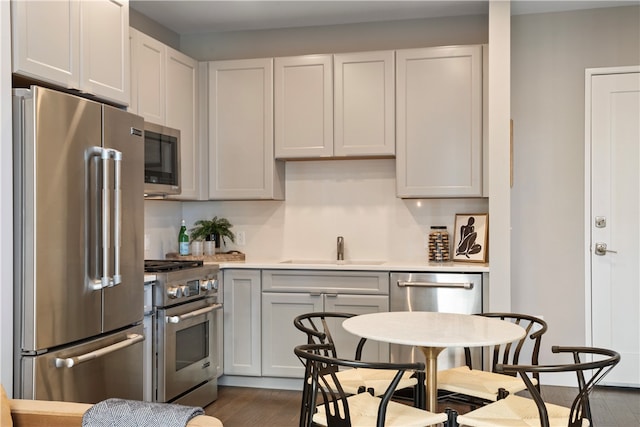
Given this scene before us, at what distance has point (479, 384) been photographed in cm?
263

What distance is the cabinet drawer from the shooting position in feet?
13.3

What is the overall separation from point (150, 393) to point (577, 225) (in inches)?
121

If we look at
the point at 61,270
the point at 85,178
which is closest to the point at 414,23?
the point at 85,178

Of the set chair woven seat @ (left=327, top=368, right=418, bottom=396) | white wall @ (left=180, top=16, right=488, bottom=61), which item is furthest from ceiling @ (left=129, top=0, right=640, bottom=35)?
chair woven seat @ (left=327, top=368, right=418, bottom=396)

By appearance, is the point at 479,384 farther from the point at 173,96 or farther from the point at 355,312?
the point at 173,96

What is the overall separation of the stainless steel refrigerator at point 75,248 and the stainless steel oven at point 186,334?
436 mm

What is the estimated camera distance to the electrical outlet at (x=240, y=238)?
4.89 m

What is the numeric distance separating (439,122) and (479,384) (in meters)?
2.08

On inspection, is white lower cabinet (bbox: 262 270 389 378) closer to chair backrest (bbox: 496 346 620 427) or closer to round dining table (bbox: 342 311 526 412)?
round dining table (bbox: 342 311 526 412)

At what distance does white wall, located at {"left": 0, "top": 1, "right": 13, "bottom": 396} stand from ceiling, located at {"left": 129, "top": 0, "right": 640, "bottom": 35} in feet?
6.47

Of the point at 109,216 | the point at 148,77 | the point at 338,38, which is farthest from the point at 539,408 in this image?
the point at 338,38

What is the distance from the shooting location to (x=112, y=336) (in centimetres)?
279

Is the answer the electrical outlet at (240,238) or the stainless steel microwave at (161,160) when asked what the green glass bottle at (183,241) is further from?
the stainless steel microwave at (161,160)

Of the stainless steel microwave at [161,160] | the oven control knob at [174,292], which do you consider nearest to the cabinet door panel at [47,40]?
the stainless steel microwave at [161,160]
